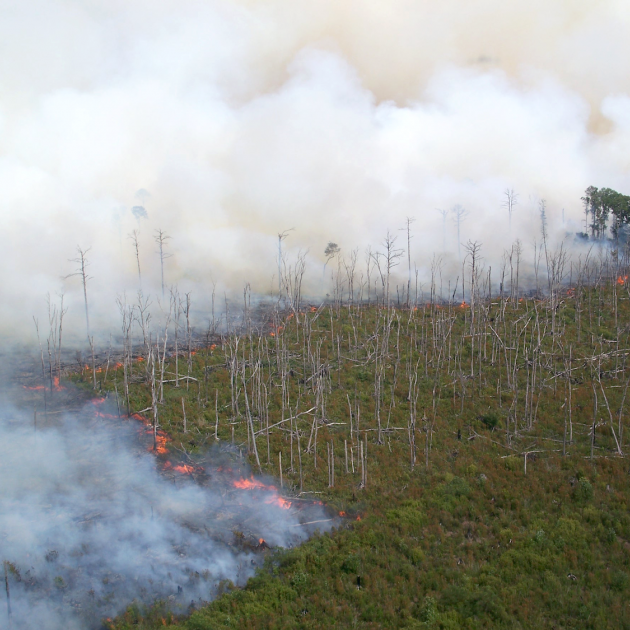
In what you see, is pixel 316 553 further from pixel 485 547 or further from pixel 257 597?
pixel 485 547

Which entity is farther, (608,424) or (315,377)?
(315,377)

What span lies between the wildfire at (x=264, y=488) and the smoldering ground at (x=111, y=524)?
0.08 m

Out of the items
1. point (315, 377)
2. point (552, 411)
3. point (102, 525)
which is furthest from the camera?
point (315, 377)

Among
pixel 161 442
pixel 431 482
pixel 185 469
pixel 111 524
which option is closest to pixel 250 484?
pixel 185 469

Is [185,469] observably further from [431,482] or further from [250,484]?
[431,482]

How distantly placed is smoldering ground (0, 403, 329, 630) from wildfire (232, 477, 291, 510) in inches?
3.2

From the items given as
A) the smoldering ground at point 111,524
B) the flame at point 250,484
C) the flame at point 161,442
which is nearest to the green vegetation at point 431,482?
the flame at point 161,442

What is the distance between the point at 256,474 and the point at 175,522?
4.67 m

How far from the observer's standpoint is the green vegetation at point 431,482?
51.6ft

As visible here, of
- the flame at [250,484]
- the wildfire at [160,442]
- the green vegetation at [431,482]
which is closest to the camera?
the green vegetation at [431,482]

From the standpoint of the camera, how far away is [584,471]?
21734 millimetres

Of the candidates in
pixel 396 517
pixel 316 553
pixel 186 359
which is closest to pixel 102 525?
pixel 316 553

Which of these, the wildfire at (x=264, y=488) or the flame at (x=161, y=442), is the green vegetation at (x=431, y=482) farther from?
the wildfire at (x=264, y=488)

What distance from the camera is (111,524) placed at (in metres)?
18.7
